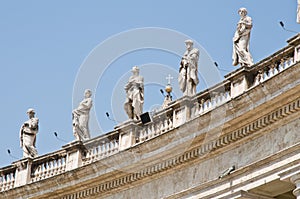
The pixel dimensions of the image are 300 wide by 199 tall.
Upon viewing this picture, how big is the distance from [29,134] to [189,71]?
34.4 feet

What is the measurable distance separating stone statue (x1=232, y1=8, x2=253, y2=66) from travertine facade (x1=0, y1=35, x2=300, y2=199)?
94 cm

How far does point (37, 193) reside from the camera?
1586 inches

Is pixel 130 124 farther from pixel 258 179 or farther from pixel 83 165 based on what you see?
pixel 258 179

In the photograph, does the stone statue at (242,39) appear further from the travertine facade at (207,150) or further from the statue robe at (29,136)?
the statue robe at (29,136)

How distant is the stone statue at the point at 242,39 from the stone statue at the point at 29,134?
1259cm

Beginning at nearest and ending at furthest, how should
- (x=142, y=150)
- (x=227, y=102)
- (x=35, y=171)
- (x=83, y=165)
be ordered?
(x=227, y=102) → (x=142, y=150) → (x=83, y=165) → (x=35, y=171)

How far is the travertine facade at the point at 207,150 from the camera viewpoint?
97.8 ft

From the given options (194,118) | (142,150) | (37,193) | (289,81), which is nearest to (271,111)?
(289,81)

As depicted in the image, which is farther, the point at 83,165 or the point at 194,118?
the point at 83,165

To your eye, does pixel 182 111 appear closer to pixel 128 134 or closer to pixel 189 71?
pixel 189 71

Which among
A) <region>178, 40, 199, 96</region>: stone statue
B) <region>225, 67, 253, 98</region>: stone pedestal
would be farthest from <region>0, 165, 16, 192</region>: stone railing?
<region>225, 67, 253, 98</region>: stone pedestal

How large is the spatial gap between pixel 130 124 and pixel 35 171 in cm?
612

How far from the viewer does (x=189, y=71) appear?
118 feet

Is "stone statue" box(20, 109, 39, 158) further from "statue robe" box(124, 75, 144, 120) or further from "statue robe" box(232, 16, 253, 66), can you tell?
→ "statue robe" box(232, 16, 253, 66)
